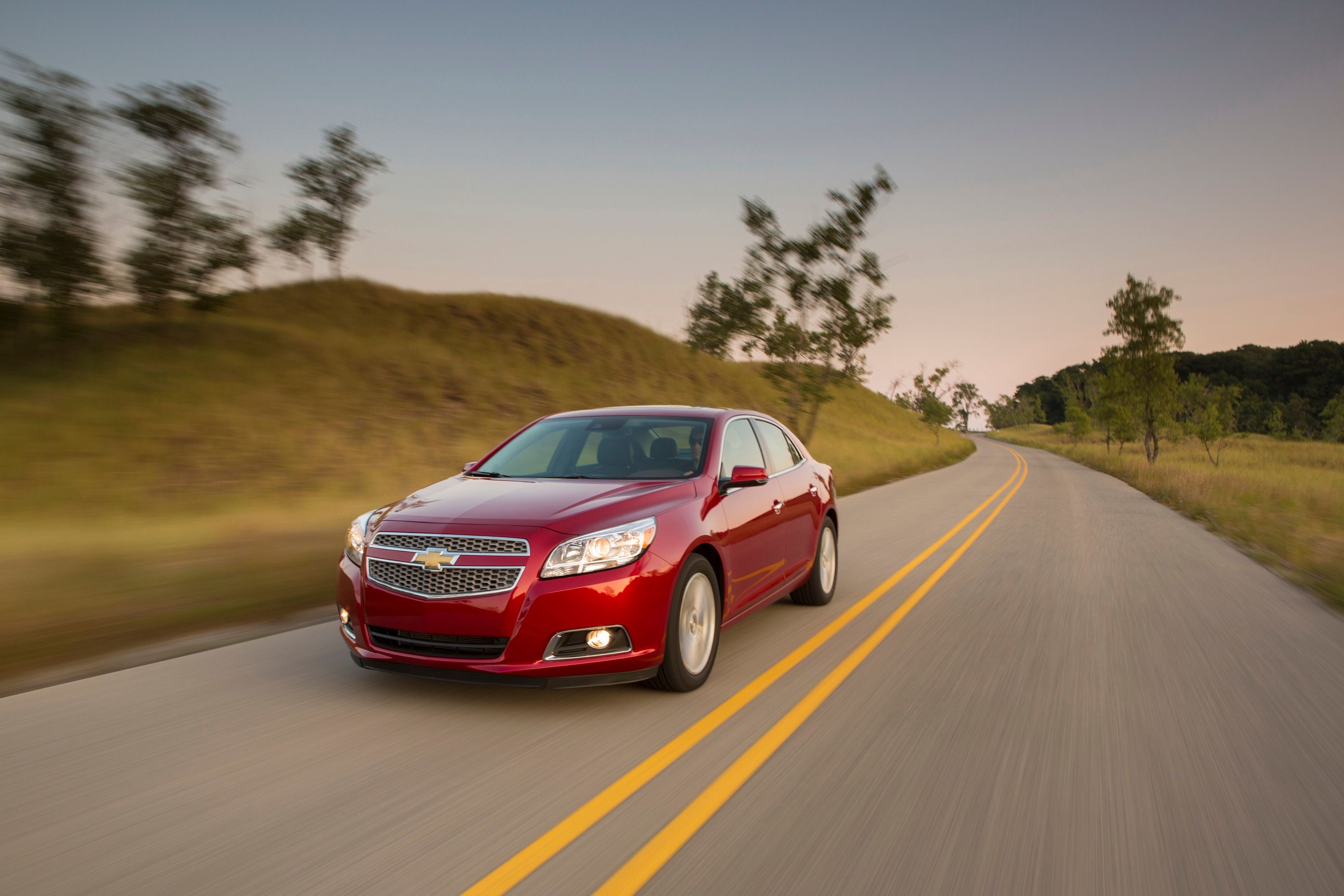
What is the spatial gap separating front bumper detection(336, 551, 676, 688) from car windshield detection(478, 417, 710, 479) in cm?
118

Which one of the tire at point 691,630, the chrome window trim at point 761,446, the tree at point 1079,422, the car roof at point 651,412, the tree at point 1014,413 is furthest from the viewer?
the tree at point 1014,413

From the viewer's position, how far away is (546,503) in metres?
A: 4.75

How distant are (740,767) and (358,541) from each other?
8.12 feet

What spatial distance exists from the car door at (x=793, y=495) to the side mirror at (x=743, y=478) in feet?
2.79

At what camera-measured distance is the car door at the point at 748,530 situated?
5.39 meters

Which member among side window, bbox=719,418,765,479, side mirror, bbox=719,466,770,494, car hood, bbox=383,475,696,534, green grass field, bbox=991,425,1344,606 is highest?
side window, bbox=719,418,765,479

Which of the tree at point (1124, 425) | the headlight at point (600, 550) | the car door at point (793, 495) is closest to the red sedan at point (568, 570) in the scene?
the headlight at point (600, 550)

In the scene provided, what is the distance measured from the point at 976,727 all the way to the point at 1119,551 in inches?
303

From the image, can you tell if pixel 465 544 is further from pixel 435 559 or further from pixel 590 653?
pixel 590 653

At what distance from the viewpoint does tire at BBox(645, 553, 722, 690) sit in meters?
4.61

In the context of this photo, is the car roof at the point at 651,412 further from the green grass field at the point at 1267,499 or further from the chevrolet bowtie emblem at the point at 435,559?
the green grass field at the point at 1267,499

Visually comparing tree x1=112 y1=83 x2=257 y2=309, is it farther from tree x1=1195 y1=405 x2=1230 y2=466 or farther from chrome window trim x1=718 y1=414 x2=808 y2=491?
tree x1=1195 y1=405 x2=1230 y2=466

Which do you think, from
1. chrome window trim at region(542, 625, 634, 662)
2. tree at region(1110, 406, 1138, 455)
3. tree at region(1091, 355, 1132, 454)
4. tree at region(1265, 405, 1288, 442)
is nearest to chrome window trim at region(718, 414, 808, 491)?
chrome window trim at region(542, 625, 634, 662)

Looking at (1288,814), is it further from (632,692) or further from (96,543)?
(96,543)
